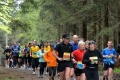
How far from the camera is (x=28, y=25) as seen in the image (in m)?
21.0

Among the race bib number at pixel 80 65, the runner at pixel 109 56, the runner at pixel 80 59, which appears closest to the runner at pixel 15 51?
the runner at pixel 109 56

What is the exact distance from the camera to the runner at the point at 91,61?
10836 millimetres

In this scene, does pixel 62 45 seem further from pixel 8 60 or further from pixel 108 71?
pixel 8 60

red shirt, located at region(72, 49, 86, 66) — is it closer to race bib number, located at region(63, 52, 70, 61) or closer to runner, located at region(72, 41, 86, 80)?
runner, located at region(72, 41, 86, 80)

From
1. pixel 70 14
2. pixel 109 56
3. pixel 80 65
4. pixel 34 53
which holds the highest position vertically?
pixel 70 14

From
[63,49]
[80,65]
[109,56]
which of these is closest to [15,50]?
[109,56]

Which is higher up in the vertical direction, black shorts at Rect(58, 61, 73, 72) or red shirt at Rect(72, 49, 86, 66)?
red shirt at Rect(72, 49, 86, 66)

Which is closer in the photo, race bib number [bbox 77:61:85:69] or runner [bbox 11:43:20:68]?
race bib number [bbox 77:61:85:69]

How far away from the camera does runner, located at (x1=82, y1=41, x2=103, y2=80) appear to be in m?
10.8

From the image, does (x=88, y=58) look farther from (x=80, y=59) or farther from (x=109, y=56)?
(x=109, y=56)

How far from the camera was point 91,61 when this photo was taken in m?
10.8

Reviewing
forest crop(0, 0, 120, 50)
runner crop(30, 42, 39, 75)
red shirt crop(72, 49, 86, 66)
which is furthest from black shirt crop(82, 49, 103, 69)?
forest crop(0, 0, 120, 50)

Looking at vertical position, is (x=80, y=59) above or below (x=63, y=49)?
below

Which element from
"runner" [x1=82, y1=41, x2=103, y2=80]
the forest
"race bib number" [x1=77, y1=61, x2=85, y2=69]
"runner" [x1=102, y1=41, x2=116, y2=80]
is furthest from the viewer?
the forest
